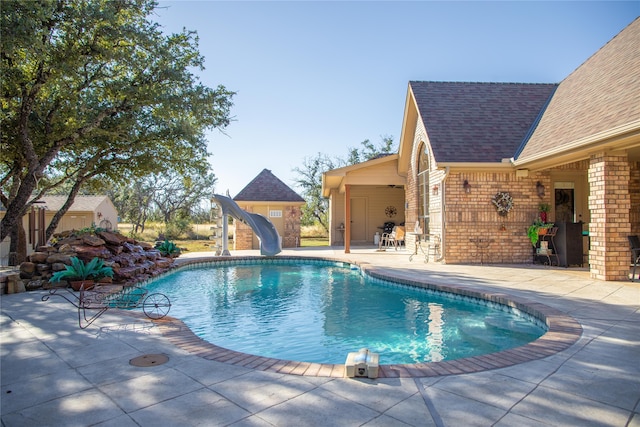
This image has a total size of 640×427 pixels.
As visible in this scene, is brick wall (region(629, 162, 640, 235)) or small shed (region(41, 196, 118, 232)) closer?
brick wall (region(629, 162, 640, 235))

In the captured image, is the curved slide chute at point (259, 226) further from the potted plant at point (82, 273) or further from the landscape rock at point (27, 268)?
the landscape rock at point (27, 268)

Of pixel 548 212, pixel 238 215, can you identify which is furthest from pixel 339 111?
pixel 548 212

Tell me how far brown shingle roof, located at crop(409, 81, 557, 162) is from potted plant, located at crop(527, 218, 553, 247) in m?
1.90

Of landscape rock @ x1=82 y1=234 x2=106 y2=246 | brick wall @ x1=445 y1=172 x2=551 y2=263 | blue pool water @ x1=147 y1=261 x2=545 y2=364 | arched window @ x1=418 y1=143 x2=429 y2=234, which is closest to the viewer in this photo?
blue pool water @ x1=147 y1=261 x2=545 y2=364

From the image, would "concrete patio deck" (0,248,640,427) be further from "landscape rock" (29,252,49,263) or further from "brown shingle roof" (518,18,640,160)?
"brown shingle roof" (518,18,640,160)

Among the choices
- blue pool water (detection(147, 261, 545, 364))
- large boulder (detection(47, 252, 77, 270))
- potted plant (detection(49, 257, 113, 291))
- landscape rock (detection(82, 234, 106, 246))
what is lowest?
blue pool water (detection(147, 261, 545, 364))

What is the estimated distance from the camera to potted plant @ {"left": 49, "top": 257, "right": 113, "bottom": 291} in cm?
655

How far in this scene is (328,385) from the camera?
2709 mm

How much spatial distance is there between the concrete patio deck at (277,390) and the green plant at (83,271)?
2.92m

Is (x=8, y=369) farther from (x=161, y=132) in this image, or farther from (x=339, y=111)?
(x=339, y=111)

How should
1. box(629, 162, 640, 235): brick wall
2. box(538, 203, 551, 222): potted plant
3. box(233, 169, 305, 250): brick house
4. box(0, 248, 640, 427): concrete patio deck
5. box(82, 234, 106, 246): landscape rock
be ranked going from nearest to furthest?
box(0, 248, 640, 427): concrete patio deck
box(82, 234, 106, 246): landscape rock
box(629, 162, 640, 235): brick wall
box(538, 203, 551, 222): potted plant
box(233, 169, 305, 250): brick house

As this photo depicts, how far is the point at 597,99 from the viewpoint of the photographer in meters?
7.98

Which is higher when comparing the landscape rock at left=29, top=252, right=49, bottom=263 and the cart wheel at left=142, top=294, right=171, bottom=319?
the landscape rock at left=29, top=252, right=49, bottom=263

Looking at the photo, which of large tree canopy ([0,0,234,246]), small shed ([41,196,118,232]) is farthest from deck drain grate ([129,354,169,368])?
small shed ([41,196,118,232])
